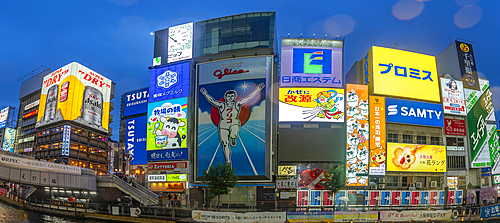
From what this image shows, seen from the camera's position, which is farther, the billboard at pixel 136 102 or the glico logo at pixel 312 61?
the billboard at pixel 136 102

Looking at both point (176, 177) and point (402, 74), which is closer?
point (176, 177)

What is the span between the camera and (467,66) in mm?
68688

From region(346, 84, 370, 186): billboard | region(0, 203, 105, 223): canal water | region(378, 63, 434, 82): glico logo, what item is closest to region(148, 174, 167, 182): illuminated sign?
region(0, 203, 105, 223): canal water

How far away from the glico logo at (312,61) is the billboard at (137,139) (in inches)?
1520

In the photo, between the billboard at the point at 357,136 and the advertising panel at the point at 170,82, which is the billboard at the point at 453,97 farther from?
the advertising panel at the point at 170,82

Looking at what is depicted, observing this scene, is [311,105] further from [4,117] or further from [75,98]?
[4,117]

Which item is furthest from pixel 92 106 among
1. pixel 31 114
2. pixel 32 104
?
pixel 32 104

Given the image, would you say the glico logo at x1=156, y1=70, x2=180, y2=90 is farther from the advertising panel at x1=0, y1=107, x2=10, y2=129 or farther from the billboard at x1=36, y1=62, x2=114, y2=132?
the advertising panel at x1=0, y1=107, x2=10, y2=129

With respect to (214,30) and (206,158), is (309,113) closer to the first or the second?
(206,158)

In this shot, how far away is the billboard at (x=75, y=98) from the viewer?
8881 centimetres

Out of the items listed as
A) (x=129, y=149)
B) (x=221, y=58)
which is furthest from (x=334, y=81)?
(x=129, y=149)

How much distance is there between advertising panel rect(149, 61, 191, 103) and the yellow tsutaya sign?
3338cm

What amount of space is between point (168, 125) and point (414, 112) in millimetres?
43873

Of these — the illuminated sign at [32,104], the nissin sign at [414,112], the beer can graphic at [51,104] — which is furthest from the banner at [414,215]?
the illuminated sign at [32,104]
